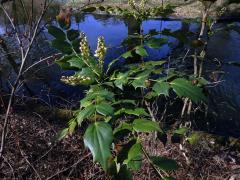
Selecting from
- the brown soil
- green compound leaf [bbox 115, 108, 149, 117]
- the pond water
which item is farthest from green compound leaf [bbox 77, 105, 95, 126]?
the pond water

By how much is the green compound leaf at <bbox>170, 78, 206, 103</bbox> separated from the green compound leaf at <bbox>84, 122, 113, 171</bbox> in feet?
0.97

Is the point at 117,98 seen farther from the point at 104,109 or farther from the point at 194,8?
the point at 194,8

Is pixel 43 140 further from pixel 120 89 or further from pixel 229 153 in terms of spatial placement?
pixel 120 89

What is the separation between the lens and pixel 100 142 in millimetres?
999

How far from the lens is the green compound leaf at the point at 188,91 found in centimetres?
117

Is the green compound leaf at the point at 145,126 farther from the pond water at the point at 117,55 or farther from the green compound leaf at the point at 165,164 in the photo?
the pond water at the point at 117,55

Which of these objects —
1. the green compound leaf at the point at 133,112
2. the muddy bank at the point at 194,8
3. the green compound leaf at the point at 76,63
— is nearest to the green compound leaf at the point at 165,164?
the green compound leaf at the point at 133,112

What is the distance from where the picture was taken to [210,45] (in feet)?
21.4

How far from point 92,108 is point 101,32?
640 cm

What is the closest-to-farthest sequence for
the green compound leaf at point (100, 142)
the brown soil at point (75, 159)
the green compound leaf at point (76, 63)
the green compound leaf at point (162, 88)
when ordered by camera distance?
the green compound leaf at point (100, 142)
the green compound leaf at point (162, 88)
the green compound leaf at point (76, 63)
the brown soil at point (75, 159)

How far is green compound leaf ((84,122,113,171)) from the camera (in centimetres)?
98

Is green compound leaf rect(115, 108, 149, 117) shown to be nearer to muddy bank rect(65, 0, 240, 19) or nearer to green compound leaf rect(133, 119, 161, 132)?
green compound leaf rect(133, 119, 161, 132)

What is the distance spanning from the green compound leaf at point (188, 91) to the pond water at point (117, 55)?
180cm

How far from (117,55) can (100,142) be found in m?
5.11
